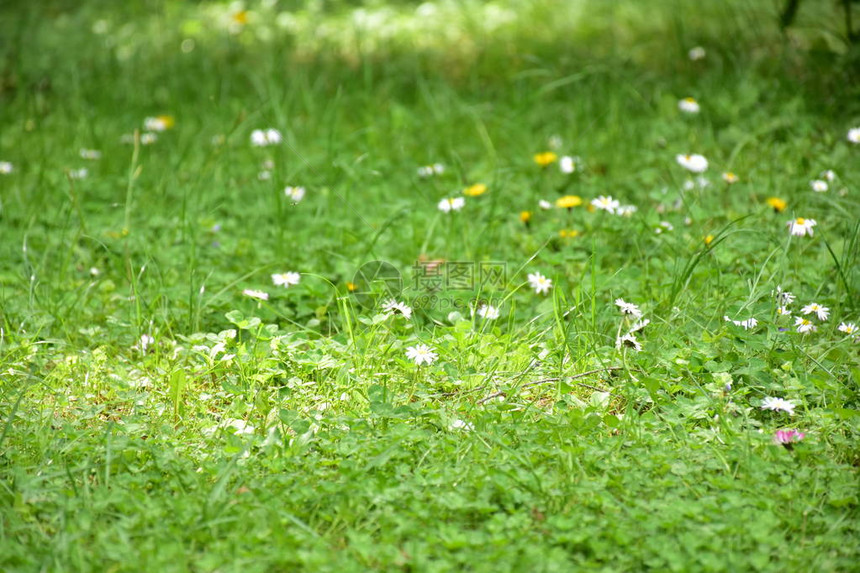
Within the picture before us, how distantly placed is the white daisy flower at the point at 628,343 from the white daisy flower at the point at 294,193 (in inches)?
67.3

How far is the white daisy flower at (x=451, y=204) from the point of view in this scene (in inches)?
133

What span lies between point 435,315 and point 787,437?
1194 millimetres

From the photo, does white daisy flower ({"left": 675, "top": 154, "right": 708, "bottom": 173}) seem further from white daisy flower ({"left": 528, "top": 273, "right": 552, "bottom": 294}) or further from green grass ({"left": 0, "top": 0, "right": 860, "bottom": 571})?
white daisy flower ({"left": 528, "top": 273, "right": 552, "bottom": 294})

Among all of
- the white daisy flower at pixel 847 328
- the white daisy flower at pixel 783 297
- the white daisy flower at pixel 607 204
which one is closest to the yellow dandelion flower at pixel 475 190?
the white daisy flower at pixel 607 204

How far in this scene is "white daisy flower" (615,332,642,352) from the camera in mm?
2547

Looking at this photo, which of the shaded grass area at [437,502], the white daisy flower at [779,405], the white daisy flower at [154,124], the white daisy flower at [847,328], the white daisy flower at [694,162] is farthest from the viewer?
the white daisy flower at [154,124]

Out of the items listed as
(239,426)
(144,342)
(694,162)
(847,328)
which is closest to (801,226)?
(847,328)

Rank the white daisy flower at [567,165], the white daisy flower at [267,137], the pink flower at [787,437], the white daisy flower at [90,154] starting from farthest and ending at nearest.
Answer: the white daisy flower at [90,154], the white daisy flower at [267,137], the white daisy flower at [567,165], the pink flower at [787,437]

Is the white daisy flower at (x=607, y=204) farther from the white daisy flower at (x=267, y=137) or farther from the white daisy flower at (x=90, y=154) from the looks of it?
the white daisy flower at (x=90, y=154)

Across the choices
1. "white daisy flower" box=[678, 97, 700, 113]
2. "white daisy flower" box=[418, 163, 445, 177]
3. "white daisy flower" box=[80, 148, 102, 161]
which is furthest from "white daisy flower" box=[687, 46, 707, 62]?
"white daisy flower" box=[80, 148, 102, 161]

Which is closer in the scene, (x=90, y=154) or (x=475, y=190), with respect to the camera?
(x=475, y=190)

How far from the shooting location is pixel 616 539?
6.11ft

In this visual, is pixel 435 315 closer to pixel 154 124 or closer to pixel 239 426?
pixel 239 426

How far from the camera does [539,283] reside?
3.00m
